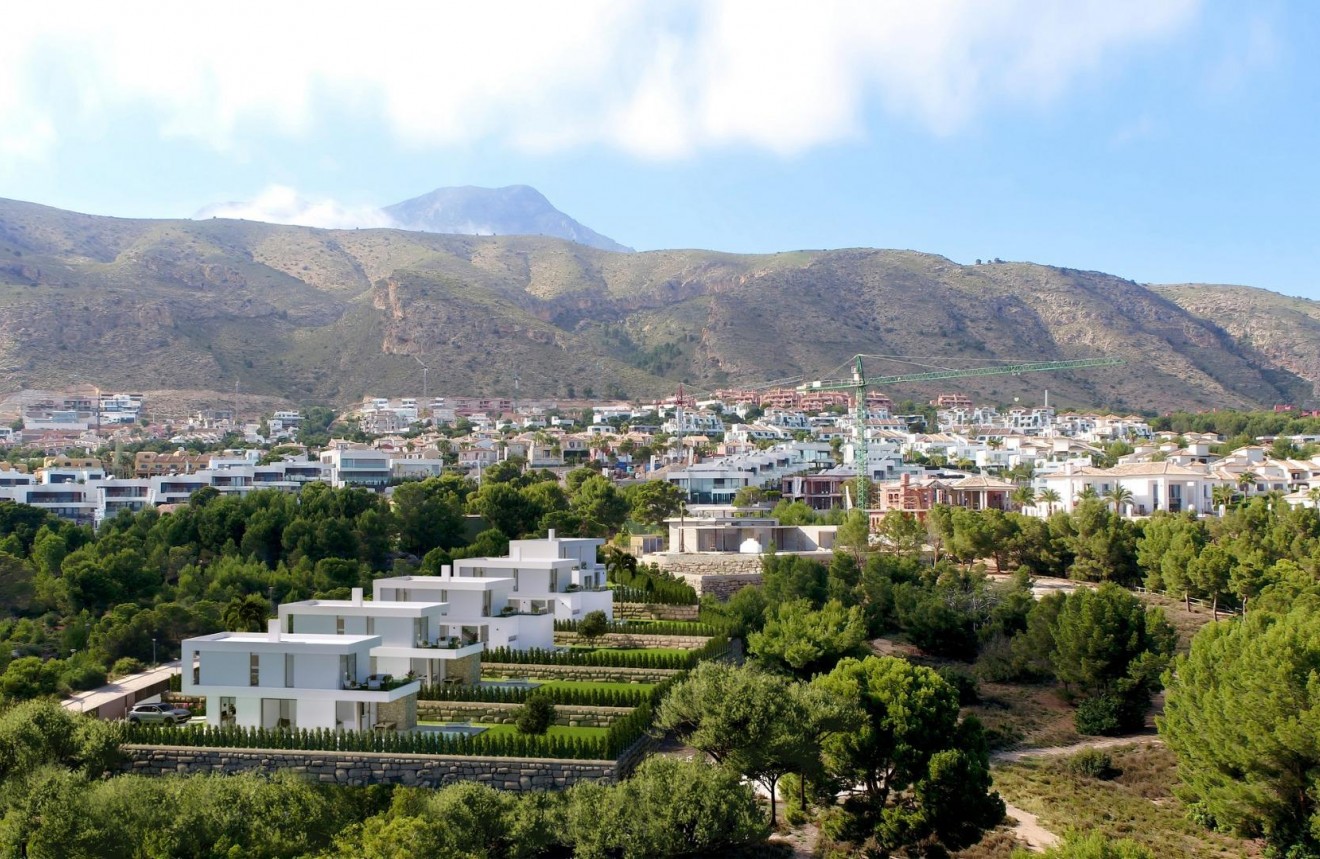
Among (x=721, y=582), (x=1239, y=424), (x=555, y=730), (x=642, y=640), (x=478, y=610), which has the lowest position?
(x=555, y=730)

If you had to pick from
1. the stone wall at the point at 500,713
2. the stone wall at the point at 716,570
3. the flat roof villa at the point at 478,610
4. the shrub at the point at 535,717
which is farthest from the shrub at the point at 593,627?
the stone wall at the point at 716,570

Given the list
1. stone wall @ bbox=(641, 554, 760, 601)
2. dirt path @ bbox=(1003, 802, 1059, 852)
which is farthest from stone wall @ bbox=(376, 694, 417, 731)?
stone wall @ bbox=(641, 554, 760, 601)

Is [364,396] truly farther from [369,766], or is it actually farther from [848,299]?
[369,766]

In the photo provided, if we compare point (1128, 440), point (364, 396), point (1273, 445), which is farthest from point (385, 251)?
point (1273, 445)

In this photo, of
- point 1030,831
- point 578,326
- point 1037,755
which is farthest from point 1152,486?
point 578,326

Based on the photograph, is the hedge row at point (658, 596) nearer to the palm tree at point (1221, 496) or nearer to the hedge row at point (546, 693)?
the hedge row at point (546, 693)

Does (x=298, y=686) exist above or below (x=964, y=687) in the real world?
above

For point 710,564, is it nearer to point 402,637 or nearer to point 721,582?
point 721,582
